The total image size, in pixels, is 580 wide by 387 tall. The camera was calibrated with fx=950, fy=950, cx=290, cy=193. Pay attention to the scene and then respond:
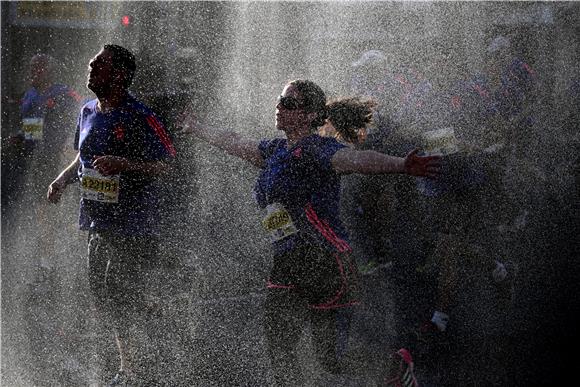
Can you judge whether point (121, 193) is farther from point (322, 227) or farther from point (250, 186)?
point (250, 186)

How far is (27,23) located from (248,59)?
3.56 meters

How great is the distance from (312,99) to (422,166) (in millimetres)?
817

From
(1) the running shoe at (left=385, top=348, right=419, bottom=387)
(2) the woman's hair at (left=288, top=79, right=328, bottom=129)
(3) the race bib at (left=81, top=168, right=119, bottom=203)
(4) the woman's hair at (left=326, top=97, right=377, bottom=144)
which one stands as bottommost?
(1) the running shoe at (left=385, top=348, right=419, bottom=387)

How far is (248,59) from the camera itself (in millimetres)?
9281

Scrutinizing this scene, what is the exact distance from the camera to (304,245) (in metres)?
4.31

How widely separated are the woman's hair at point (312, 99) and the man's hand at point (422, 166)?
0.73 m

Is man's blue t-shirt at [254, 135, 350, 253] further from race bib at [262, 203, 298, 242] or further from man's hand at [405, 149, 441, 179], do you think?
man's hand at [405, 149, 441, 179]

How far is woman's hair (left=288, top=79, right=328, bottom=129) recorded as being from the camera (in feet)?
14.6

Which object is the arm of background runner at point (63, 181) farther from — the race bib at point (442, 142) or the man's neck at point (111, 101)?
the race bib at point (442, 142)

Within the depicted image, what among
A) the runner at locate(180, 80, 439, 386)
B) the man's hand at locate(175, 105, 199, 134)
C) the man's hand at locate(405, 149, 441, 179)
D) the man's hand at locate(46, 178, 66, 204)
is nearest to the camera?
the man's hand at locate(405, 149, 441, 179)

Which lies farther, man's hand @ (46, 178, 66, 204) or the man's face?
man's hand @ (46, 178, 66, 204)

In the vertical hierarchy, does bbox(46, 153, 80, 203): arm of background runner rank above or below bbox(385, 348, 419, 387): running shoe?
above

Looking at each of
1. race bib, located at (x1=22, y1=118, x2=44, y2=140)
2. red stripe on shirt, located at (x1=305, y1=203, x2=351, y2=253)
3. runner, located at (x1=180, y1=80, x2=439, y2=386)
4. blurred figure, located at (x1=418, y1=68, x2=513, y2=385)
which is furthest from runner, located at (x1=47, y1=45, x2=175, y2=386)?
race bib, located at (x1=22, y1=118, x2=44, y2=140)

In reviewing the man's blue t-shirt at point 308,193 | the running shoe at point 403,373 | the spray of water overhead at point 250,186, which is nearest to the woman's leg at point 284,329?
the man's blue t-shirt at point 308,193
